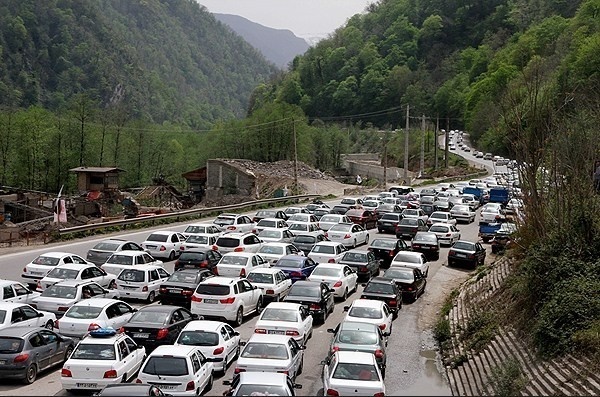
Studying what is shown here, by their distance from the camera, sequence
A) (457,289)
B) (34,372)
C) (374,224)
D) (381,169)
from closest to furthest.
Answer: (34,372) → (457,289) → (374,224) → (381,169)

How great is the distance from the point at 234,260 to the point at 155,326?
864 cm

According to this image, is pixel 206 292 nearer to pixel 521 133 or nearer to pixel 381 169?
pixel 521 133

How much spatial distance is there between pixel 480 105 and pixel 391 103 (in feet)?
195

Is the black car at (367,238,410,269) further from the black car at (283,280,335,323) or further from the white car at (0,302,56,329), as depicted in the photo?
the white car at (0,302,56,329)

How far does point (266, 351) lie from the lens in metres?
14.7

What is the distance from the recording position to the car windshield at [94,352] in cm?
1409

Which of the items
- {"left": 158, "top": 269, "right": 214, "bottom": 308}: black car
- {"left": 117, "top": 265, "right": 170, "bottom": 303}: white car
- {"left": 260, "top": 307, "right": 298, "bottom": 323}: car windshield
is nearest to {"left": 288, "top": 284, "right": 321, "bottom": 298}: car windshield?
{"left": 260, "top": 307, "right": 298, "bottom": 323}: car windshield

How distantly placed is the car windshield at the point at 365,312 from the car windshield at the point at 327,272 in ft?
16.9

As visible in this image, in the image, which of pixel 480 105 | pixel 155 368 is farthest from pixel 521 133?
pixel 480 105

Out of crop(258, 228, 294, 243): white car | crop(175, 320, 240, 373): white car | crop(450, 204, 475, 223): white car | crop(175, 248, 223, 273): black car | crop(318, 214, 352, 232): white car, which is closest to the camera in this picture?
crop(175, 320, 240, 373): white car

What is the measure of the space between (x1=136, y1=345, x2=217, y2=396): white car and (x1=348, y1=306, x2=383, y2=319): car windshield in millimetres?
5981

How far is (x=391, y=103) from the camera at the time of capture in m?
172

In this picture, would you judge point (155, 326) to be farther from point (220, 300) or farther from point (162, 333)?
point (220, 300)

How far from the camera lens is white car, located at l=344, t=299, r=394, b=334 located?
18.6m
